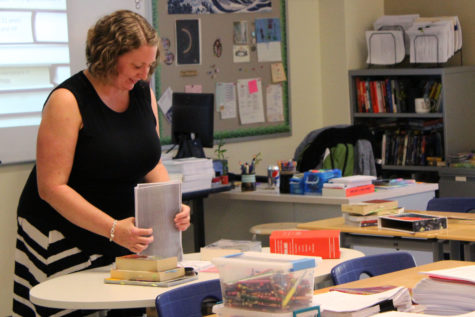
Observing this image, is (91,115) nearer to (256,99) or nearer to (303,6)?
(256,99)

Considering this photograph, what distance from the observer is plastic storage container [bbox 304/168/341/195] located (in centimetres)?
504

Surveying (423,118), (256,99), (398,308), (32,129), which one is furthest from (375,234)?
(423,118)

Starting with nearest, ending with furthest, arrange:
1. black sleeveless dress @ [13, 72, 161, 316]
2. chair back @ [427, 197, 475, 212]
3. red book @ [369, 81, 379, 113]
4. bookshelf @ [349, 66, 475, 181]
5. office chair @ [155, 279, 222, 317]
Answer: office chair @ [155, 279, 222, 317], black sleeveless dress @ [13, 72, 161, 316], chair back @ [427, 197, 475, 212], bookshelf @ [349, 66, 475, 181], red book @ [369, 81, 379, 113]

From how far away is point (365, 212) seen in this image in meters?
3.97

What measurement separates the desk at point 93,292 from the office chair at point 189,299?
107 millimetres

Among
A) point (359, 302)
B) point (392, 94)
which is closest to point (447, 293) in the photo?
point (359, 302)

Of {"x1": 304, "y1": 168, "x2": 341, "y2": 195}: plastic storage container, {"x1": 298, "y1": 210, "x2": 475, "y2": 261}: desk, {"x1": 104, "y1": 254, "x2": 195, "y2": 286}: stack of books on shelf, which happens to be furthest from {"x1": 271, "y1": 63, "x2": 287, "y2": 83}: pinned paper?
{"x1": 104, "y1": 254, "x2": 195, "y2": 286}: stack of books on shelf

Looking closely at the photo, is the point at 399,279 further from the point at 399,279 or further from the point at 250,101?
the point at 250,101

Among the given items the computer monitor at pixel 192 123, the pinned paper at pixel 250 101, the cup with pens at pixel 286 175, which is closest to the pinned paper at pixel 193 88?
the pinned paper at pixel 250 101

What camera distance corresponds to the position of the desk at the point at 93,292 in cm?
246

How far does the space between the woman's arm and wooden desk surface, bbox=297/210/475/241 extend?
1.50 metres

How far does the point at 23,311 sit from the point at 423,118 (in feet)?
15.7

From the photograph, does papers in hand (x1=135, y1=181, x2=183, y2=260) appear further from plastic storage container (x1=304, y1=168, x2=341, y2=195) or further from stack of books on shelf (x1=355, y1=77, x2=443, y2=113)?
stack of books on shelf (x1=355, y1=77, x2=443, y2=113)

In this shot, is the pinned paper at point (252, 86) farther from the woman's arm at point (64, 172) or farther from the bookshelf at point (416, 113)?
the woman's arm at point (64, 172)
